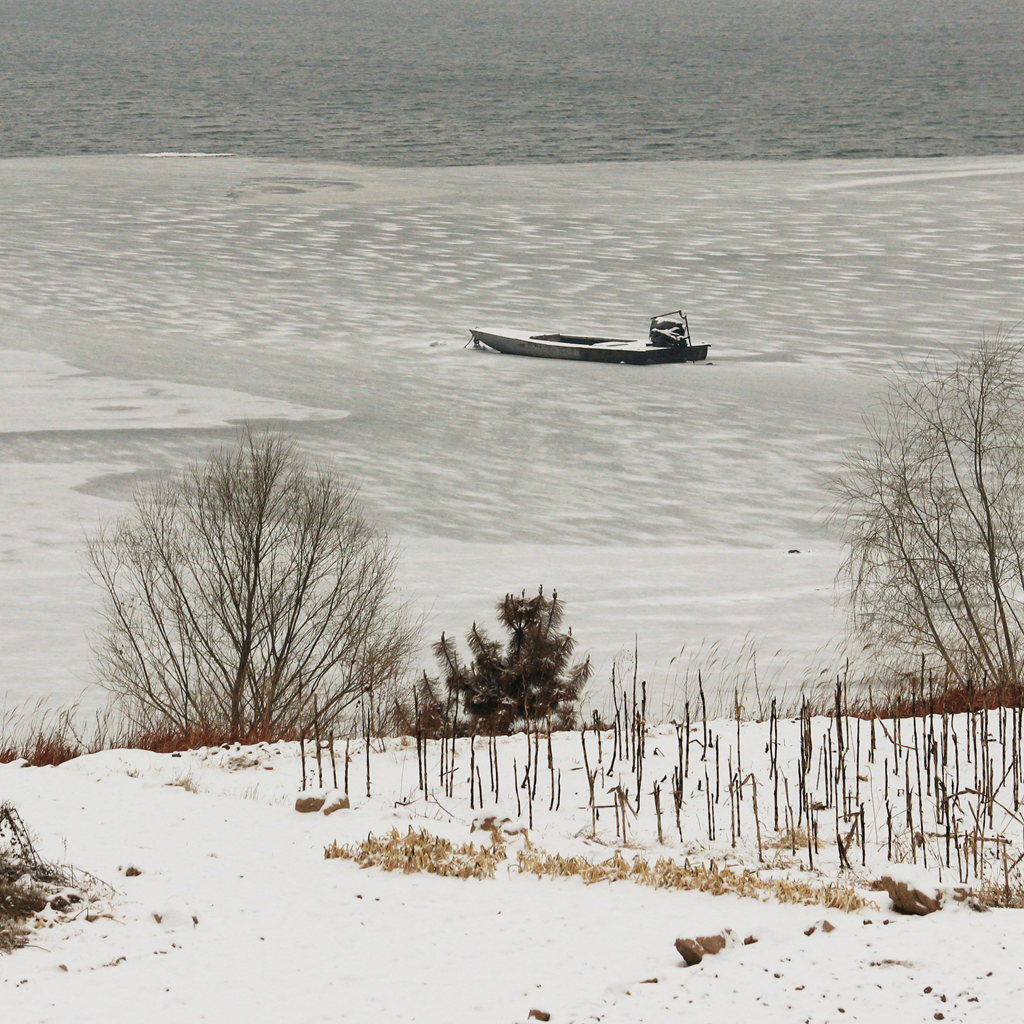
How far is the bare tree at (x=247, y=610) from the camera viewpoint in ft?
46.5

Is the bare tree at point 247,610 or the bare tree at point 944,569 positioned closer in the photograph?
the bare tree at point 944,569

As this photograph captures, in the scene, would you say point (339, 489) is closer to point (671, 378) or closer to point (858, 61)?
point (671, 378)

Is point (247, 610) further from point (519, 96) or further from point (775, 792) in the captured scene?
point (519, 96)

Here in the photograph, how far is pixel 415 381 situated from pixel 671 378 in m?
5.10

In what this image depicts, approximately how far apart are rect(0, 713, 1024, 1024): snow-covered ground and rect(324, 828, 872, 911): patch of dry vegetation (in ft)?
0.19

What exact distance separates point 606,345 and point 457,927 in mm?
24619

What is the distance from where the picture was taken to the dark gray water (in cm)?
7044

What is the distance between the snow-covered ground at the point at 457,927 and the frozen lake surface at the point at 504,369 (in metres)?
7.47

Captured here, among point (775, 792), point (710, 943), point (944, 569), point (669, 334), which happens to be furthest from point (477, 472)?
point (710, 943)

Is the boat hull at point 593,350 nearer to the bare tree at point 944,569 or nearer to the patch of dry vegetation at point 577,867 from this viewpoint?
the bare tree at point 944,569

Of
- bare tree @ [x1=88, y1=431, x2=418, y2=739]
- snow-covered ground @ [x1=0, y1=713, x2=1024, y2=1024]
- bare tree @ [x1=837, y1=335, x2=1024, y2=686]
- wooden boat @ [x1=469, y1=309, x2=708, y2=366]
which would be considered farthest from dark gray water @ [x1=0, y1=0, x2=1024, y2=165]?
snow-covered ground @ [x1=0, y1=713, x2=1024, y2=1024]

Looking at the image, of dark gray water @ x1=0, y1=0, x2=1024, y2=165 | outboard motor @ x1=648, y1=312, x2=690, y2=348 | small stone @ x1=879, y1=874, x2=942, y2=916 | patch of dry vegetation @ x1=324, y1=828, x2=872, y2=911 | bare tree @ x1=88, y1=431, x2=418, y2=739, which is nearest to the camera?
small stone @ x1=879, y1=874, x2=942, y2=916

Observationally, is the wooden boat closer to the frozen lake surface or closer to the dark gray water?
the frozen lake surface

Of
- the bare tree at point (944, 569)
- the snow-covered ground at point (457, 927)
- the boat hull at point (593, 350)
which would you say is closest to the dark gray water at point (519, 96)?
the boat hull at point (593, 350)
